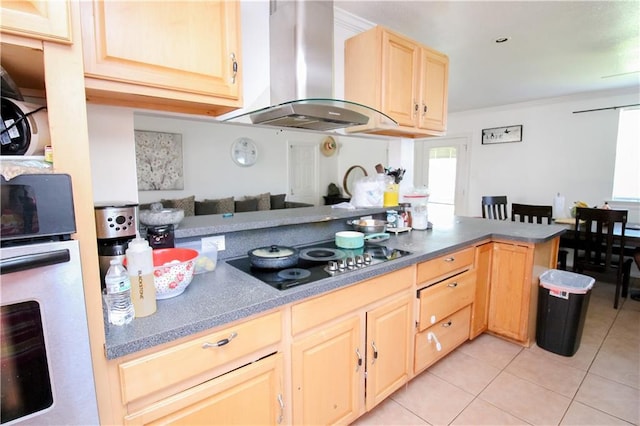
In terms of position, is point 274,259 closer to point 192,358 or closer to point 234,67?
point 192,358

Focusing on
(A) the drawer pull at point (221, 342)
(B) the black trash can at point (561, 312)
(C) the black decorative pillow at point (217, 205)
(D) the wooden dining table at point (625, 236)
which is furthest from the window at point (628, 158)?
(C) the black decorative pillow at point (217, 205)

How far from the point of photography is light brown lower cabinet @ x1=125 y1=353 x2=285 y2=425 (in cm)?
94

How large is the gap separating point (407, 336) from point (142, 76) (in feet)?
5.52

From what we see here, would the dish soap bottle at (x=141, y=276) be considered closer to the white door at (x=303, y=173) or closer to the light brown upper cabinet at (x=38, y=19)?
the light brown upper cabinet at (x=38, y=19)

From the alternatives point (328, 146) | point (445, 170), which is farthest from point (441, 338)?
point (328, 146)

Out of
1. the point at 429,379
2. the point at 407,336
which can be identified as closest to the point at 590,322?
the point at 429,379

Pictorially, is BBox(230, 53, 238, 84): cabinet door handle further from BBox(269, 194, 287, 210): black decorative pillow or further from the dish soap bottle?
BBox(269, 194, 287, 210): black decorative pillow

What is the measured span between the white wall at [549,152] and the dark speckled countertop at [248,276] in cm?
275

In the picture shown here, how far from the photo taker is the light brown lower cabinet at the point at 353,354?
4.22 ft

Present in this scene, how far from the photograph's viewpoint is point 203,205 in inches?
187

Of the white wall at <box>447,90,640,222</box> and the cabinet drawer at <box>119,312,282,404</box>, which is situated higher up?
the white wall at <box>447,90,640,222</box>

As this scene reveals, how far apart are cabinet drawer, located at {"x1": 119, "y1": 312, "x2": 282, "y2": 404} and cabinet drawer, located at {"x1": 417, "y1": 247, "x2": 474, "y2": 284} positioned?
0.95 meters

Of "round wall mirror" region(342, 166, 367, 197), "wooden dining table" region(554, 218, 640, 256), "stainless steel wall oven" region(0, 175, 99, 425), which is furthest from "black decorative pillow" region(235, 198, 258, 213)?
"stainless steel wall oven" region(0, 175, 99, 425)

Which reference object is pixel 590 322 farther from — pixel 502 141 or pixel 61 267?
pixel 61 267
